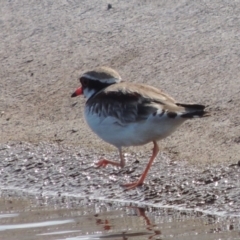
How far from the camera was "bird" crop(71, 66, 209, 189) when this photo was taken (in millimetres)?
8523

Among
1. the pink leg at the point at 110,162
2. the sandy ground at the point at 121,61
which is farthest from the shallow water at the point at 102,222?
the sandy ground at the point at 121,61

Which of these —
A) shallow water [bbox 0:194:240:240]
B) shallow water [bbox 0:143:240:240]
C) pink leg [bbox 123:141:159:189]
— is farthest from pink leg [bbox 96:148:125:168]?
shallow water [bbox 0:194:240:240]

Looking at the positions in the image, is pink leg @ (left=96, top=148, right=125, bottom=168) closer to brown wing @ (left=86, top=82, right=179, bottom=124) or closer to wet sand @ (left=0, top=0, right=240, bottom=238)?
wet sand @ (left=0, top=0, right=240, bottom=238)

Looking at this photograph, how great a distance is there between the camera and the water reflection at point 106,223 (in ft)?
24.4

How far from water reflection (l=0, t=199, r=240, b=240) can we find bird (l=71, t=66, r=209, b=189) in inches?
26.6

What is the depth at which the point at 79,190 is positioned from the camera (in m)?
9.09

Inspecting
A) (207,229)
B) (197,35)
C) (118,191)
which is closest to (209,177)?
(118,191)

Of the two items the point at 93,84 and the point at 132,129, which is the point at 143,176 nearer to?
the point at 132,129

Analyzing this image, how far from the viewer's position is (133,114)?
8727 mm

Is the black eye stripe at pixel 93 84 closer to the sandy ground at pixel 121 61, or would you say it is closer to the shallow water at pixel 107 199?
the shallow water at pixel 107 199

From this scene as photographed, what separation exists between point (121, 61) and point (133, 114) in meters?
3.86

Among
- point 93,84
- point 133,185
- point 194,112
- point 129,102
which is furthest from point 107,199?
point 93,84

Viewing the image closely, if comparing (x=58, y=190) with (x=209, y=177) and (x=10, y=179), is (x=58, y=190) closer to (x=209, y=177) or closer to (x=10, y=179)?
(x=10, y=179)

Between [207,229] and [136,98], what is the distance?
5.81 ft
